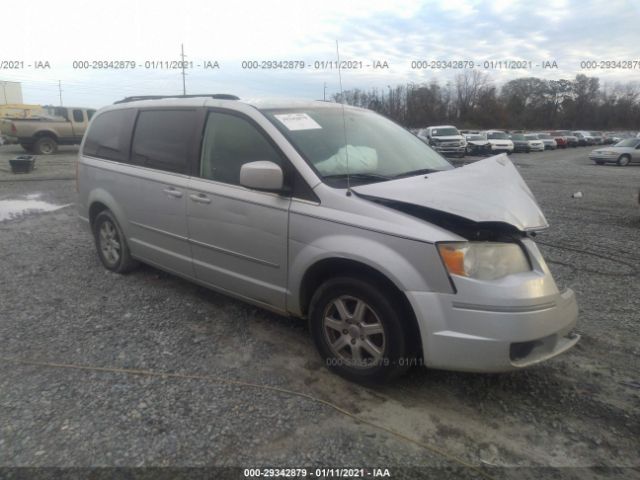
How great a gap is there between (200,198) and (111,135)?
182 centimetres

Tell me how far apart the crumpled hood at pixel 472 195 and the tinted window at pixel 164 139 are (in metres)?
1.70

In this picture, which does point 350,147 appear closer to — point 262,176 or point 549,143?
point 262,176

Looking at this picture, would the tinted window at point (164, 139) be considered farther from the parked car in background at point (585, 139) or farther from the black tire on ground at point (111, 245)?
the parked car in background at point (585, 139)

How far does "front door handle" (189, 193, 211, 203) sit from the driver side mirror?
644mm

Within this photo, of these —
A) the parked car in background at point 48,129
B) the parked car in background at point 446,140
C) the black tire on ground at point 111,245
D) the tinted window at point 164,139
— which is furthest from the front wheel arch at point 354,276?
the parked car in background at point 446,140

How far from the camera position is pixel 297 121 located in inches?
A: 140

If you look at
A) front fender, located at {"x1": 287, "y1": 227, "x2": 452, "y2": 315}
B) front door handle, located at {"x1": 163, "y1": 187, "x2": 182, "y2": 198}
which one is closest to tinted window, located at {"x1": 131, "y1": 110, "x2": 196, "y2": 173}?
front door handle, located at {"x1": 163, "y1": 187, "x2": 182, "y2": 198}

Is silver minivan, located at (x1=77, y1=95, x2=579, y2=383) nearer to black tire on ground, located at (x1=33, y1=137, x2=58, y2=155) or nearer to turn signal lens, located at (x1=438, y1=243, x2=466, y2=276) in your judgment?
turn signal lens, located at (x1=438, y1=243, x2=466, y2=276)

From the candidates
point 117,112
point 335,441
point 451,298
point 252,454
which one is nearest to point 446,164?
point 451,298

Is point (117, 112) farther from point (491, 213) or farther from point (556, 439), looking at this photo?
point (556, 439)

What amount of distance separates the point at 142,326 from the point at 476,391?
2.59 metres

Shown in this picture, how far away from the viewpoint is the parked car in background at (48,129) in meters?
19.0

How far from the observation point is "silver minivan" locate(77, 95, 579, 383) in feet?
8.65

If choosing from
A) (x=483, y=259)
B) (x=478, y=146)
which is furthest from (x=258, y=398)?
(x=478, y=146)
